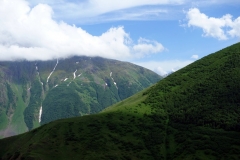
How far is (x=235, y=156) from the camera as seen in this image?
6993 inches

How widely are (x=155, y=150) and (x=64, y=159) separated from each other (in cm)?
6270

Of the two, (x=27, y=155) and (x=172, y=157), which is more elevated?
(x=27, y=155)

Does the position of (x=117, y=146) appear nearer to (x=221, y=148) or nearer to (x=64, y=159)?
(x=64, y=159)

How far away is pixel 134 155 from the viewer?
19138cm

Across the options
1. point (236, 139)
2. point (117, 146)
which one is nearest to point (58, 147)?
point (117, 146)

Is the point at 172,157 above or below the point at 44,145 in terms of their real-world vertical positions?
below

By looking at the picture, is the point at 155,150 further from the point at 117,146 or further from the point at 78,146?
the point at 78,146

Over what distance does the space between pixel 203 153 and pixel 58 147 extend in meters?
96.5

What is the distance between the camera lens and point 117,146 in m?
199

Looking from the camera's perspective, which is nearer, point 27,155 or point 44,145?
point 27,155

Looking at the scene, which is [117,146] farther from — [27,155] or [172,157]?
[27,155]

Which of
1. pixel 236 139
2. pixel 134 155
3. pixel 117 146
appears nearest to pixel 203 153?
pixel 236 139

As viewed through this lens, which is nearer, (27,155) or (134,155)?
(27,155)

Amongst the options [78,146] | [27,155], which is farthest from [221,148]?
A: [27,155]
